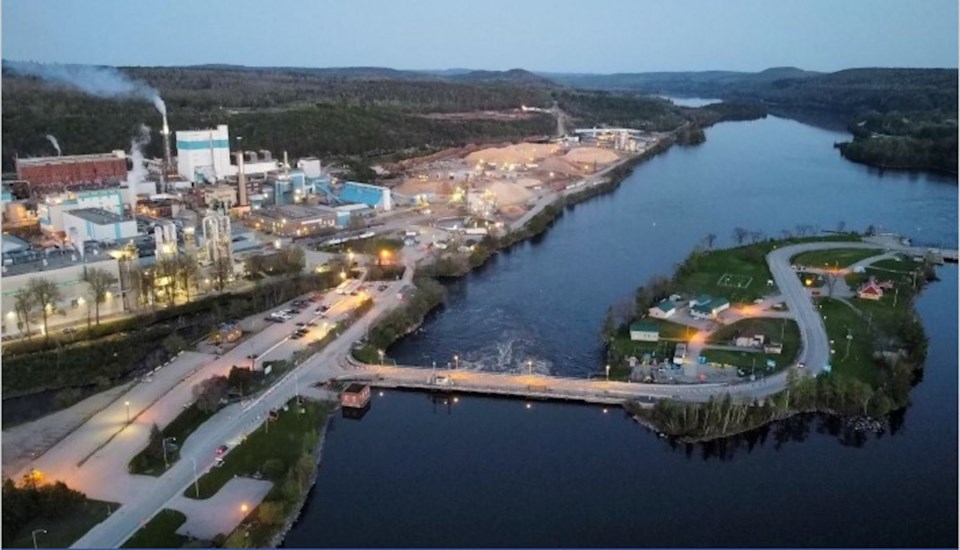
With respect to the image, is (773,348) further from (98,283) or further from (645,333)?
(98,283)

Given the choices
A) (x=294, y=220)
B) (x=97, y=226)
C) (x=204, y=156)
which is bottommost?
(x=294, y=220)

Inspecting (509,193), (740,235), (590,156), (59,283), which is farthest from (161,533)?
(590,156)

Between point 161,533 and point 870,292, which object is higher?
point 870,292

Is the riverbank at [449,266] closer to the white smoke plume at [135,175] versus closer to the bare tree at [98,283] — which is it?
the bare tree at [98,283]

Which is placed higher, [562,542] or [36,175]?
[36,175]

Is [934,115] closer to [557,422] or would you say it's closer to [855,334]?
[855,334]

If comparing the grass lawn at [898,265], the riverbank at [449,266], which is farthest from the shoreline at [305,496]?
the grass lawn at [898,265]

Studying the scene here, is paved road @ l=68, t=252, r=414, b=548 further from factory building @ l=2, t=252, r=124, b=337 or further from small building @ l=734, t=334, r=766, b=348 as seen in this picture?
small building @ l=734, t=334, r=766, b=348

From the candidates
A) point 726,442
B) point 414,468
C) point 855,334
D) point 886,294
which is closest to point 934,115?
point 886,294
